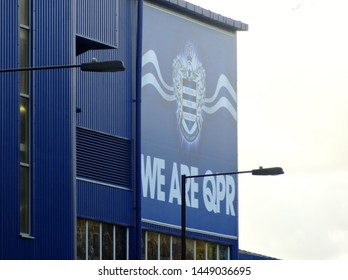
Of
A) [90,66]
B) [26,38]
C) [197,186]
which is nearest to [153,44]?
[197,186]

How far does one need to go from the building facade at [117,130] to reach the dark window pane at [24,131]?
1.3 inches

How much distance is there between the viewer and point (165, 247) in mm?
73188

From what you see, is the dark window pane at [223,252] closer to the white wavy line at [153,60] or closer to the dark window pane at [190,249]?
the dark window pane at [190,249]

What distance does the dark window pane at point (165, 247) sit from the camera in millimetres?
72562

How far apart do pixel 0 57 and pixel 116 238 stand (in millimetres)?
18235

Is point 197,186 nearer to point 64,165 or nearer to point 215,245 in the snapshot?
point 215,245

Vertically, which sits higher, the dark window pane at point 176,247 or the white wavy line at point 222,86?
the white wavy line at point 222,86

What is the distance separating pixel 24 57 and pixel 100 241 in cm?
1541

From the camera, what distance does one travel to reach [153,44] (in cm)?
7194

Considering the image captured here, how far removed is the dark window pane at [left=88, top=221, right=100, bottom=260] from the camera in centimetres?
6519

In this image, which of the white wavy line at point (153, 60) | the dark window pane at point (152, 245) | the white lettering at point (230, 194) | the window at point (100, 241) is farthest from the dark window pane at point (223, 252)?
the window at point (100, 241)

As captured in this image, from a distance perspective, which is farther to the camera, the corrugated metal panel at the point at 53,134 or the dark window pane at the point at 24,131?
the corrugated metal panel at the point at 53,134

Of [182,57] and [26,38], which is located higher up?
[182,57]

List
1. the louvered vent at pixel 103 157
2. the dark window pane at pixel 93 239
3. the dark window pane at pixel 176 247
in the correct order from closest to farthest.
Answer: the louvered vent at pixel 103 157
the dark window pane at pixel 93 239
the dark window pane at pixel 176 247
